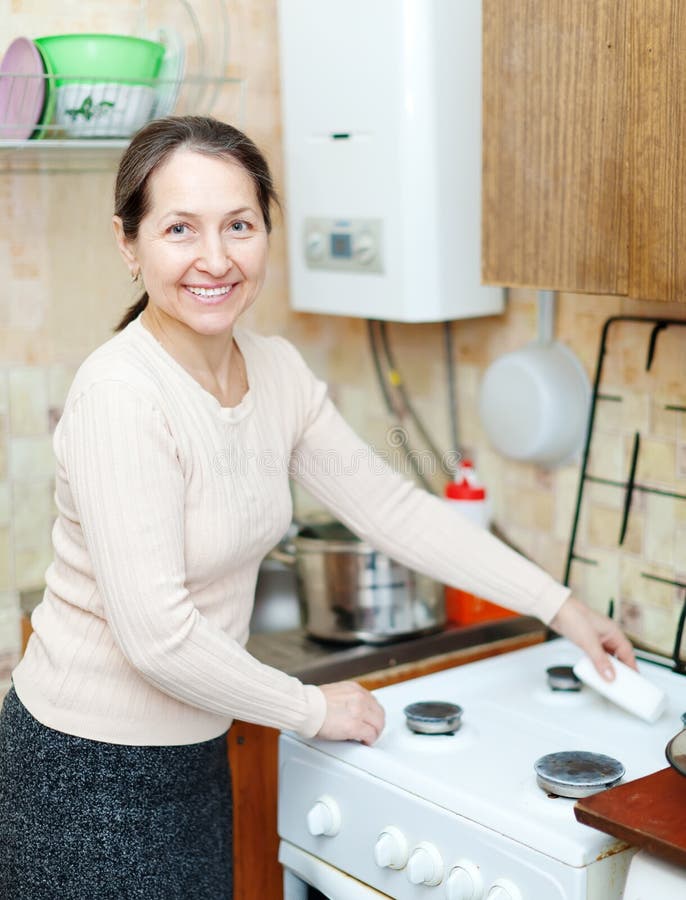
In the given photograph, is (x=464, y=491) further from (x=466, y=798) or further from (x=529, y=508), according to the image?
(x=466, y=798)

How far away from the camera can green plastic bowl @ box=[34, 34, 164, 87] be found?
1.72 metres

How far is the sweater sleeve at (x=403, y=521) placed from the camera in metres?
1.62

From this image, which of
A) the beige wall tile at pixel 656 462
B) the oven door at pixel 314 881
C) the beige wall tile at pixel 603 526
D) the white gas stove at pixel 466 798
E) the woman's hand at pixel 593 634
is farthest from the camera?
the beige wall tile at pixel 603 526

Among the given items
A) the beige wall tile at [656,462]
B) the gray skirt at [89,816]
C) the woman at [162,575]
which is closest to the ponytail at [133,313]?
the woman at [162,575]

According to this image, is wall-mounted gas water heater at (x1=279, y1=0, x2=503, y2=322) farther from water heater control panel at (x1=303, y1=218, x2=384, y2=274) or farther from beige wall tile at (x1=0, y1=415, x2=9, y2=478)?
beige wall tile at (x1=0, y1=415, x2=9, y2=478)

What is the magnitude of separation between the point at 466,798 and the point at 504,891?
11 centimetres

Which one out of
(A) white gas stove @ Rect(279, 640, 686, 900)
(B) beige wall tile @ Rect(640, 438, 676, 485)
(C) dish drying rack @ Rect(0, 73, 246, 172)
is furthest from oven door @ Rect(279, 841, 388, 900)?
(C) dish drying rack @ Rect(0, 73, 246, 172)

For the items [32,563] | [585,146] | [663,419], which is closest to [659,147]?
[585,146]

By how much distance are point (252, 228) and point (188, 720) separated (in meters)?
0.60

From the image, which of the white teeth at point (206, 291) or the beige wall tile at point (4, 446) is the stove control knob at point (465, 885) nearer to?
the white teeth at point (206, 291)

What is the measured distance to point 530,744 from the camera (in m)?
1.50

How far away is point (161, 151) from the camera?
1.33 meters

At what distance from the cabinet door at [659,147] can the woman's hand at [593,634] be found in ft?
1.48

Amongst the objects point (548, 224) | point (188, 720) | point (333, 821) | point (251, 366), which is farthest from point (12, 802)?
point (548, 224)
